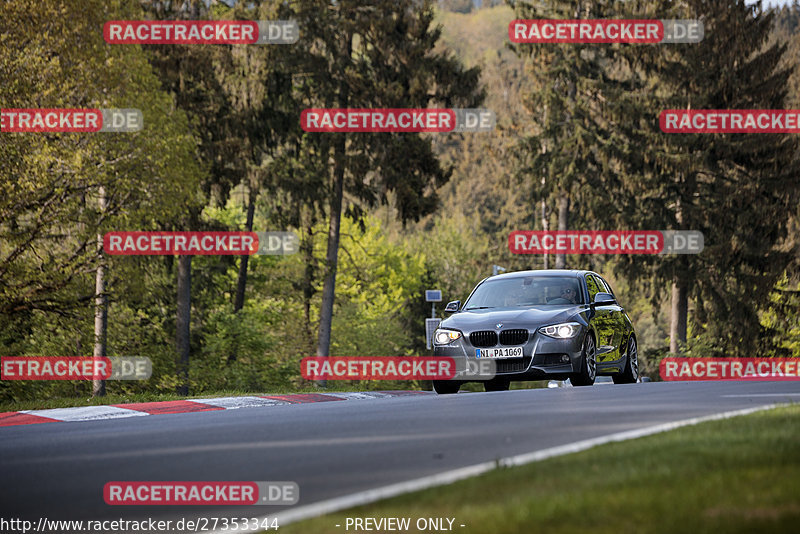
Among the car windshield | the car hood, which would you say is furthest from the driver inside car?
the car hood

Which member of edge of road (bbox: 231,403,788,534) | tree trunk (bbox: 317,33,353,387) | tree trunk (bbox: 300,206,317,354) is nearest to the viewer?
edge of road (bbox: 231,403,788,534)

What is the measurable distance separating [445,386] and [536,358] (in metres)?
1.63

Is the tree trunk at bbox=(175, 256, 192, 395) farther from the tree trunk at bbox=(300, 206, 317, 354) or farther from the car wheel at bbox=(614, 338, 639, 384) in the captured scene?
the car wheel at bbox=(614, 338, 639, 384)

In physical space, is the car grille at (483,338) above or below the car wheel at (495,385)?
above

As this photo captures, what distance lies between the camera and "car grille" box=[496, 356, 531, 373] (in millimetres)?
14859

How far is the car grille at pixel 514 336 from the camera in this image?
1491cm

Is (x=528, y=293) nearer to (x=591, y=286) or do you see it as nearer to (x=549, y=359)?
(x=591, y=286)

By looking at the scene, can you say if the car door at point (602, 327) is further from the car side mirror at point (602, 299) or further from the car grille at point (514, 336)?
the car grille at point (514, 336)

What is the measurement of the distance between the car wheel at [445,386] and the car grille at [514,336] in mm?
1135

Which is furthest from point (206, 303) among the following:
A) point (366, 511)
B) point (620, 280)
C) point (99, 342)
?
point (366, 511)

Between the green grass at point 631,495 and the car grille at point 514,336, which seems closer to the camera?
the green grass at point 631,495

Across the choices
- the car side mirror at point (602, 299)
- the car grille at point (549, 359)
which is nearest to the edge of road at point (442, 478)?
the car grille at point (549, 359)

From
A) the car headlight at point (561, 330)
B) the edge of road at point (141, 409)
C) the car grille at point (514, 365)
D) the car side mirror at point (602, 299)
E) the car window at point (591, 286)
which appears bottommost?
the edge of road at point (141, 409)

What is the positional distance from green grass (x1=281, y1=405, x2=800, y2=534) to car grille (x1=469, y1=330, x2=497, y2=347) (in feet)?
24.6
